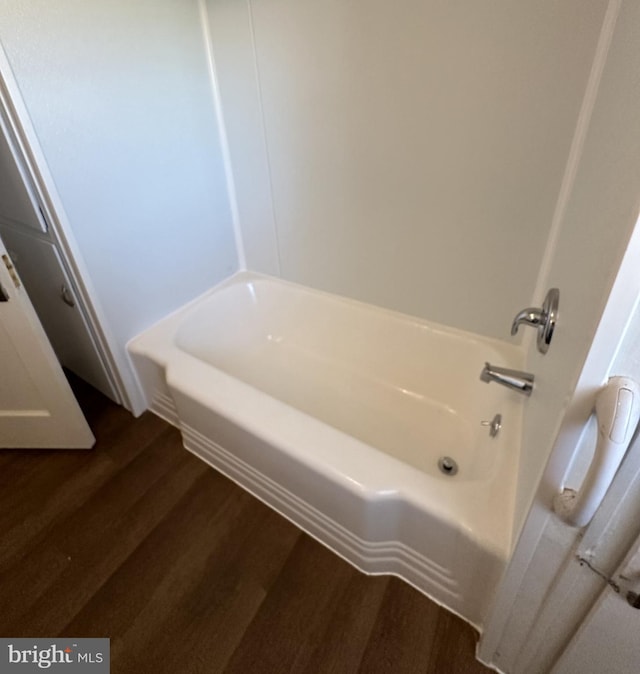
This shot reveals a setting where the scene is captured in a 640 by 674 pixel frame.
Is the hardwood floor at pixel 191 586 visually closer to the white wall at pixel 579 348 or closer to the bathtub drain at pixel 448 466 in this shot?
the white wall at pixel 579 348

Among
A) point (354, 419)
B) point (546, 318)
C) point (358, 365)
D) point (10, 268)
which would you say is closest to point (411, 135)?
point (546, 318)

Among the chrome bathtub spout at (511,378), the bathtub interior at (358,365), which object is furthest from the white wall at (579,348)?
the bathtub interior at (358,365)

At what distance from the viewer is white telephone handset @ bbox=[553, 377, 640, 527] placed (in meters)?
0.45

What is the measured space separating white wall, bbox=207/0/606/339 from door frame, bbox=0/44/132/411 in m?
0.78

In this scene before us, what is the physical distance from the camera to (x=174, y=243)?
1.64 meters

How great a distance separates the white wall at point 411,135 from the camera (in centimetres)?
107

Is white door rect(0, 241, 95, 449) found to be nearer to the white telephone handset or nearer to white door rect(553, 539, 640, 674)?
the white telephone handset

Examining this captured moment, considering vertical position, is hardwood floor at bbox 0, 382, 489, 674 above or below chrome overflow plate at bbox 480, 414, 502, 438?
below

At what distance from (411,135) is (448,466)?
1.18 meters

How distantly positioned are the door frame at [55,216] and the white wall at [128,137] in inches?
0.8

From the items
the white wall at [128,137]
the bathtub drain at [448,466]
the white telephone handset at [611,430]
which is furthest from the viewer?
the bathtub drain at [448,466]

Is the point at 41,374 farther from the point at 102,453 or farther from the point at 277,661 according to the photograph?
the point at 277,661

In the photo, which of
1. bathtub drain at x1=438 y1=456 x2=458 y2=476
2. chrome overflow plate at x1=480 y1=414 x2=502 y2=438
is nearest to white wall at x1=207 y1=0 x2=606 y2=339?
chrome overflow plate at x1=480 y1=414 x2=502 y2=438

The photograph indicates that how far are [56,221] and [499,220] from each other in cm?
147
